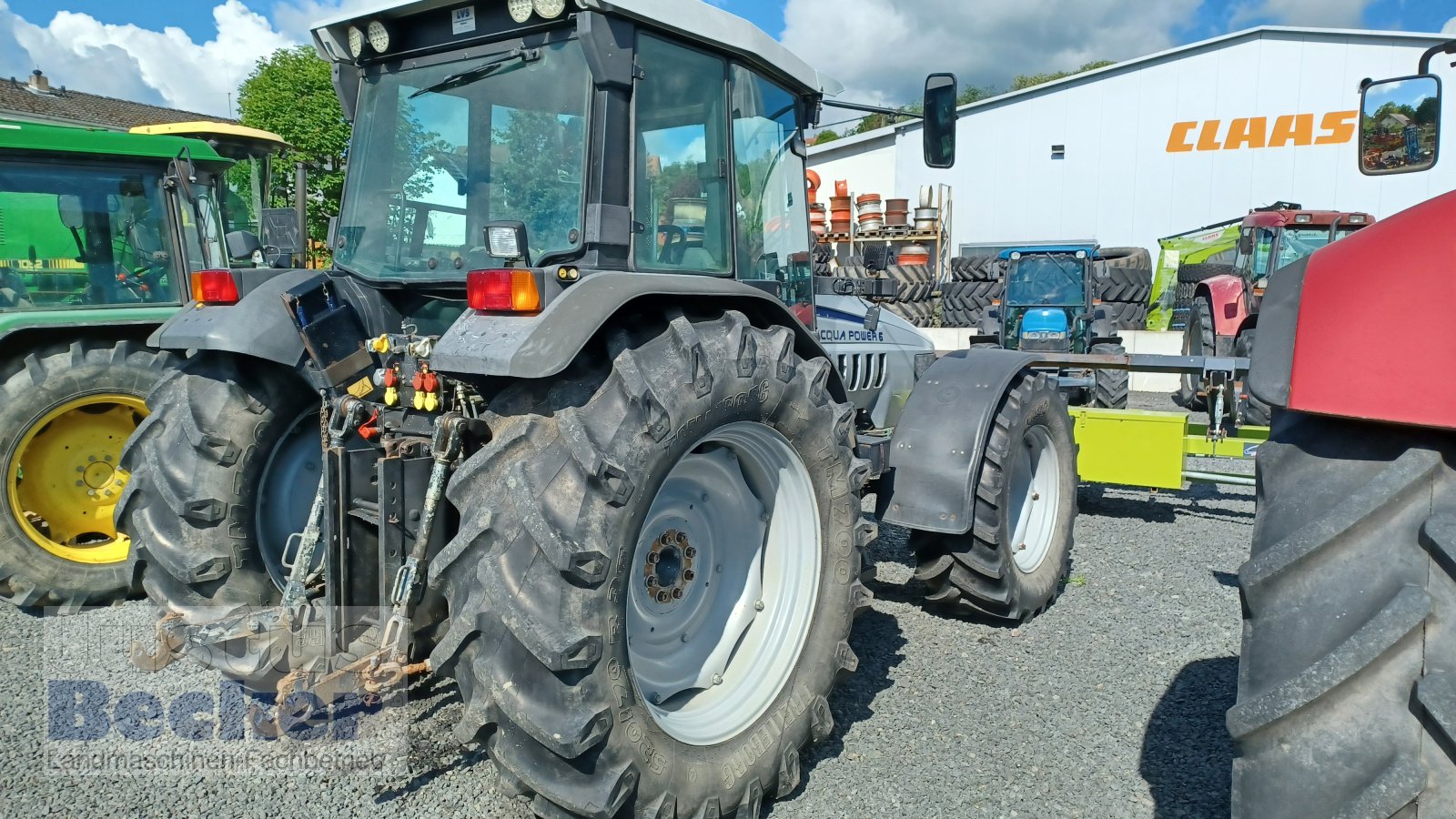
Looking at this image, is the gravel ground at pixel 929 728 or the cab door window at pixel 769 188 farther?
the cab door window at pixel 769 188

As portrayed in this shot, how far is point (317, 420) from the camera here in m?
3.28

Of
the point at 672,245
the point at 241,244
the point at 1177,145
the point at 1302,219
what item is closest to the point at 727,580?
the point at 672,245

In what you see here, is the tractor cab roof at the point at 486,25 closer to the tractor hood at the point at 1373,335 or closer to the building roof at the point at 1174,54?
the tractor hood at the point at 1373,335

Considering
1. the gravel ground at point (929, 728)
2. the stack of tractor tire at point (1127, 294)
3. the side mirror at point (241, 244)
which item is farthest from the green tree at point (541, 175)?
the stack of tractor tire at point (1127, 294)

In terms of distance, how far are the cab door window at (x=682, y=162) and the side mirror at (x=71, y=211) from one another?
428 cm

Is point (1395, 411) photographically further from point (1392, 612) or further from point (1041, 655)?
point (1041, 655)

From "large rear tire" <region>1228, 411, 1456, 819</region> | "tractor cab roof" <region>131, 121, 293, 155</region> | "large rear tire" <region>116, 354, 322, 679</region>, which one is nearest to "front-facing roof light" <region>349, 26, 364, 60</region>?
"large rear tire" <region>116, 354, 322, 679</region>

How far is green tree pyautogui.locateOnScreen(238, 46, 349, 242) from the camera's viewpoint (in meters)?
15.6

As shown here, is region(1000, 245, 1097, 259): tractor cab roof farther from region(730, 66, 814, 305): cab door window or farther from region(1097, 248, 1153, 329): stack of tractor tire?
region(730, 66, 814, 305): cab door window

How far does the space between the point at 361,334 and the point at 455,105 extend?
0.84m

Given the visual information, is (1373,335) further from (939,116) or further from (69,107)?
(69,107)

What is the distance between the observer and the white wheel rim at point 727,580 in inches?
109

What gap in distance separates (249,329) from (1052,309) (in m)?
9.16

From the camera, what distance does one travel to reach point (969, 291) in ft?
53.3
